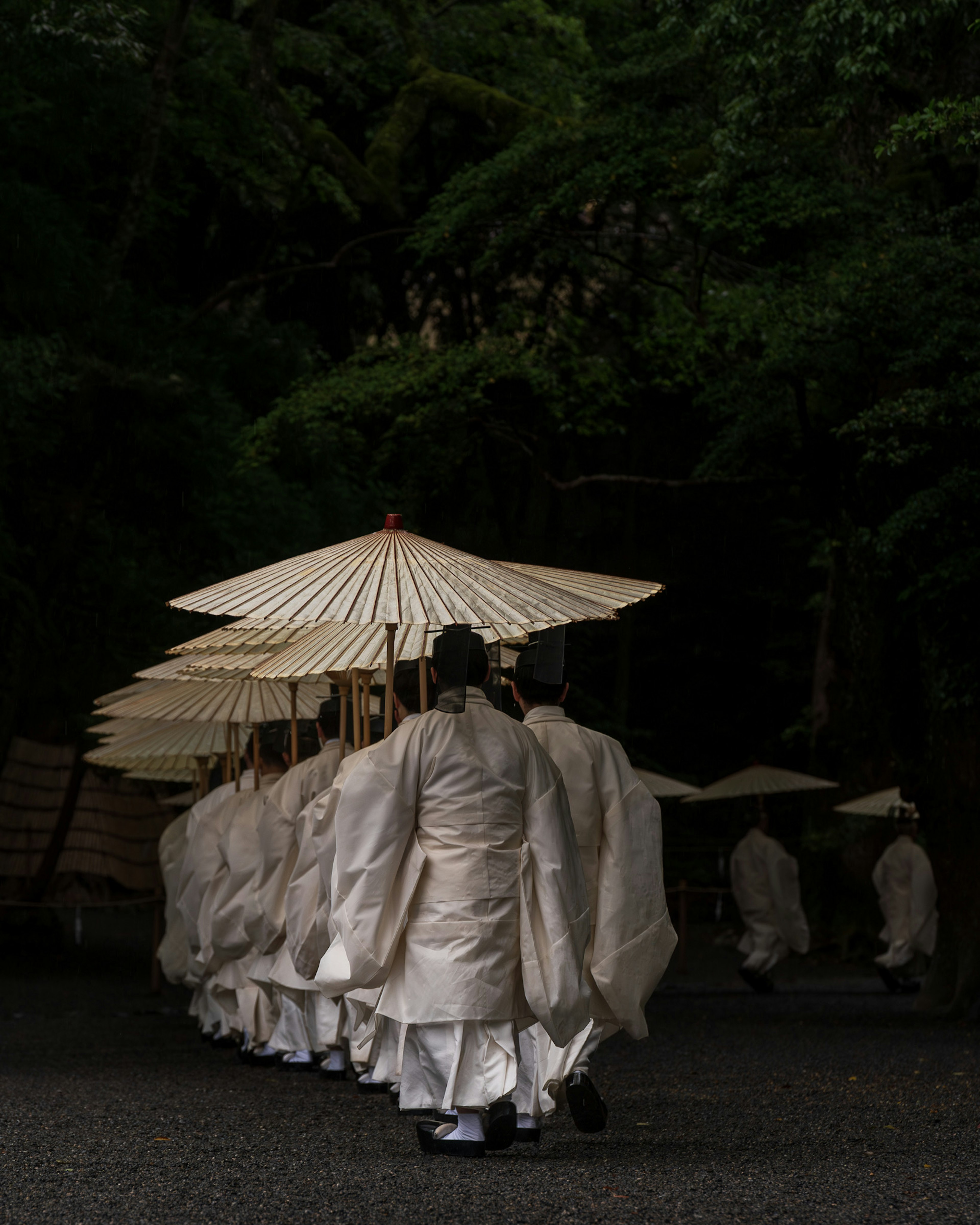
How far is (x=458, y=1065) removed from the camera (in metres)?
4.30

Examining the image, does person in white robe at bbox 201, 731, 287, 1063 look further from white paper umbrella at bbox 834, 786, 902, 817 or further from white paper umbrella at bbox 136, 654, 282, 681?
white paper umbrella at bbox 834, 786, 902, 817

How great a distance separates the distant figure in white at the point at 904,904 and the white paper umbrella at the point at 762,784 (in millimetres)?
919

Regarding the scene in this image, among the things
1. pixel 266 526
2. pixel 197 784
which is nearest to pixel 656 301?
pixel 266 526

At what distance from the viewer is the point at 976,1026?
9883mm

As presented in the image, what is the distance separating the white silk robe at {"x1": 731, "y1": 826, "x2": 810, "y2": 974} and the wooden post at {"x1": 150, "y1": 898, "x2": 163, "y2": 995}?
533 centimetres

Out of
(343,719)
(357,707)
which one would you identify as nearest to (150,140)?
(343,719)

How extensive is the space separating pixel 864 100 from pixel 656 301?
4.88 metres

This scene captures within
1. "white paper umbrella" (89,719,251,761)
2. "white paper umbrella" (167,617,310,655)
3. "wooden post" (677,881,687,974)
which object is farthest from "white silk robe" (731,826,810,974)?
"white paper umbrella" (167,617,310,655)

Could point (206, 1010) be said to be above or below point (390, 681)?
below

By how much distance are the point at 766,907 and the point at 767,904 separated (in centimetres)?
4

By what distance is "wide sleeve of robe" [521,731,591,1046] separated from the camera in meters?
4.40

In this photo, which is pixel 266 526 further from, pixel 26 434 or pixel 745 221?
pixel 745 221

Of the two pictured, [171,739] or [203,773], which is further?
[203,773]

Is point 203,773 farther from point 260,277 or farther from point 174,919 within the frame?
point 260,277
